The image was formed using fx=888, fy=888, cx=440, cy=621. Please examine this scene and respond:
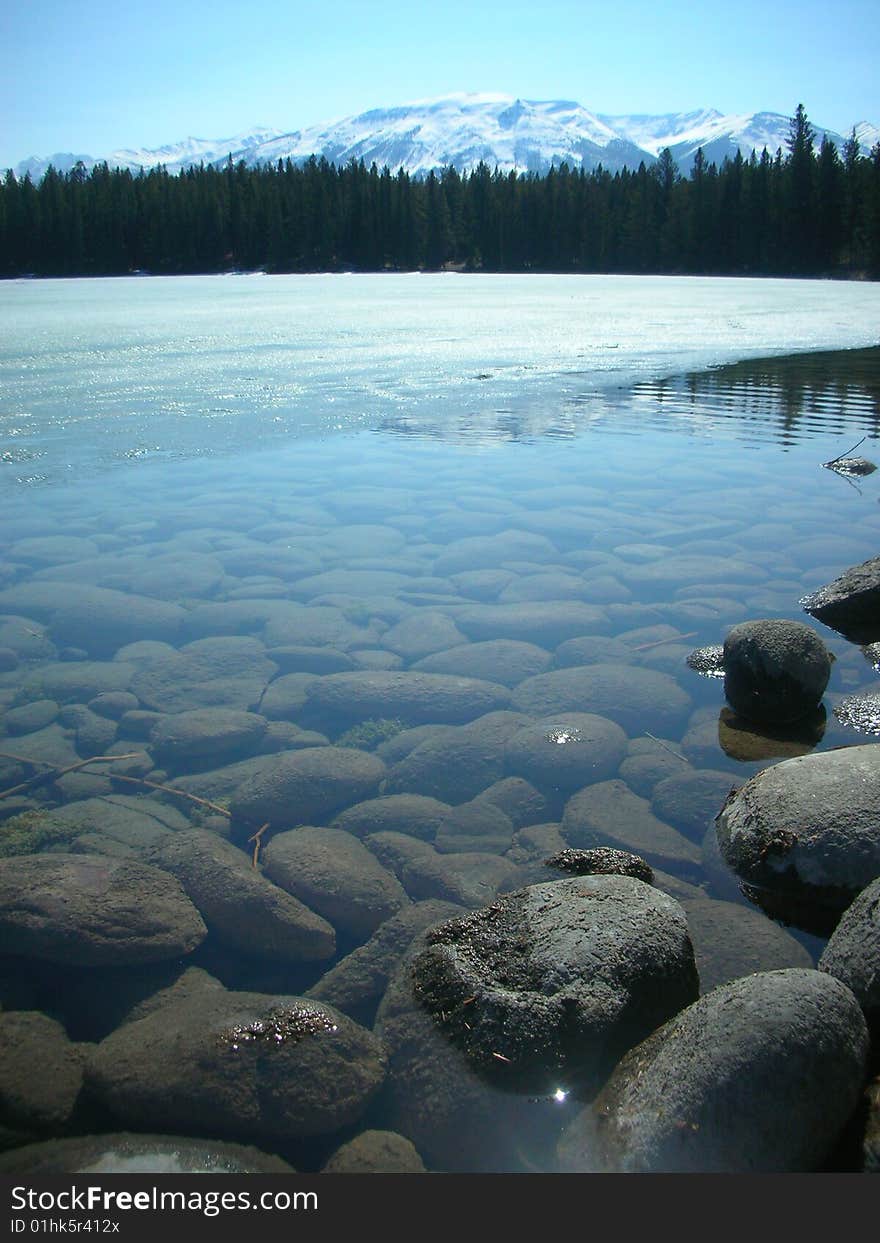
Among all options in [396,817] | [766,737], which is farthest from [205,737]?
[766,737]

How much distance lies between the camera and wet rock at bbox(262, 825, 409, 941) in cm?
297

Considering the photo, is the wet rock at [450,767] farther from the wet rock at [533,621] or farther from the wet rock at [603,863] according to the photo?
the wet rock at [533,621]

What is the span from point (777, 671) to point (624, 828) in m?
1.19

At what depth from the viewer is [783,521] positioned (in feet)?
23.2

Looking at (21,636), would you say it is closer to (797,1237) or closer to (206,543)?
(206,543)

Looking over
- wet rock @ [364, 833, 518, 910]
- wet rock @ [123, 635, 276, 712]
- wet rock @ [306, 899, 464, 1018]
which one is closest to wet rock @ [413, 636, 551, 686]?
wet rock @ [123, 635, 276, 712]

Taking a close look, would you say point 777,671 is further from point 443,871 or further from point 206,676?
point 206,676

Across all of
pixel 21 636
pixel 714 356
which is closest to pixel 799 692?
pixel 21 636

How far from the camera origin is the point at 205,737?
4.05 metres

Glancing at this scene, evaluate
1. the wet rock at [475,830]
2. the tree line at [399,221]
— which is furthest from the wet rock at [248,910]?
the tree line at [399,221]

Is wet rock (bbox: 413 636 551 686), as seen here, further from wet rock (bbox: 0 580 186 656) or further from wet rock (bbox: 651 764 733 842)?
wet rock (bbox: 0 580 186 656)

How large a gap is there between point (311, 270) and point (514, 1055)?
82070 mm

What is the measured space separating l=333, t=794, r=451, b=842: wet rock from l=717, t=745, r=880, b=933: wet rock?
109 centimetres

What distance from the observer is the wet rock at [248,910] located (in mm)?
2830
